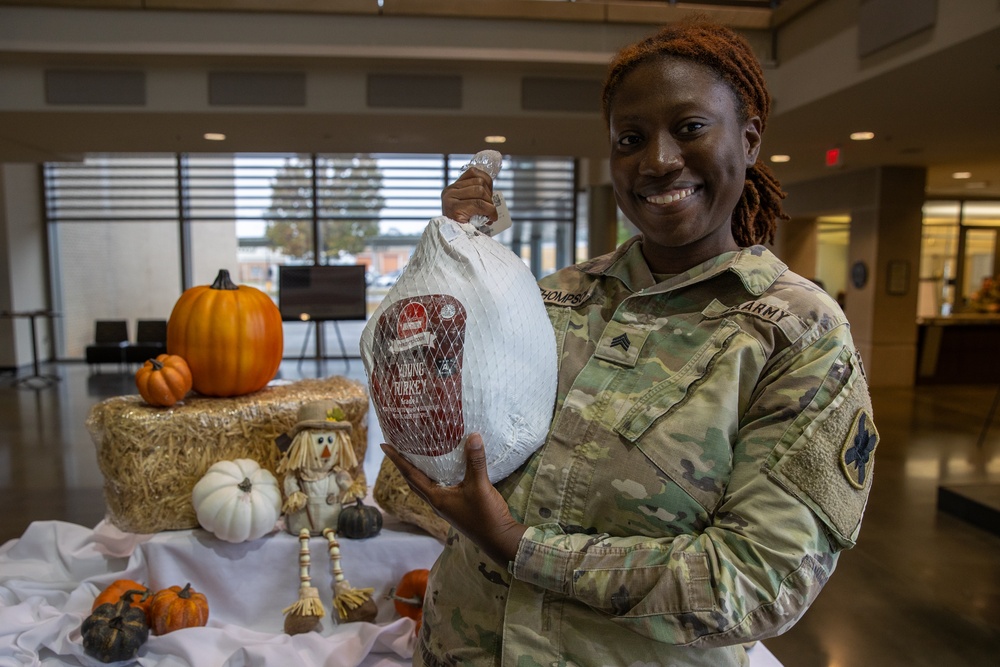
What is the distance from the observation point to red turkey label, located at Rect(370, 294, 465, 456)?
96 cm

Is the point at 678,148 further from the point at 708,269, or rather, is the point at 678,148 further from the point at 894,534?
the point at 894,534

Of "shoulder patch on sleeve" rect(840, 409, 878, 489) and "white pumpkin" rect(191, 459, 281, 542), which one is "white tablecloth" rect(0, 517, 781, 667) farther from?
"shoulder patch on sleeve" rect(840, 409, 878, 489)

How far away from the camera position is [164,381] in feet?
8.17

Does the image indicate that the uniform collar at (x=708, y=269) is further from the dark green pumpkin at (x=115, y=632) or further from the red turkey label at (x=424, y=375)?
the dark green pumpkin at (x=115, y=632)

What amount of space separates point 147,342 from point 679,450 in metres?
10.5

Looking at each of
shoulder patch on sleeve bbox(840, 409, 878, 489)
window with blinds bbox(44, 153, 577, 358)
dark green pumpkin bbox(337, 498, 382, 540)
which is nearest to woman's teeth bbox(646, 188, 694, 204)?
shoulder patch on sleeve bbox(840, 409, 878, 489)

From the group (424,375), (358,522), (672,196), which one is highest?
(672,196)

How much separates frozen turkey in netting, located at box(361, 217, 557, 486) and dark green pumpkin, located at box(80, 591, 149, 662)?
1.66m

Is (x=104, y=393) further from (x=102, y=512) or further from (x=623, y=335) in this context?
(x=623, y=335)

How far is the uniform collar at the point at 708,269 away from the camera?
3.18 ft

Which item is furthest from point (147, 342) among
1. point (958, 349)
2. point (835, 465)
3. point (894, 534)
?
point (958, 349)

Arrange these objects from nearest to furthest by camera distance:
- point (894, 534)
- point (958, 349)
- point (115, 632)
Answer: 1. point (115, 632)
2. point (894, 534)
3. point (958, 349)

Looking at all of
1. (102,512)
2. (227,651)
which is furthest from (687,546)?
(102,512)

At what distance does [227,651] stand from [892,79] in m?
5.32
